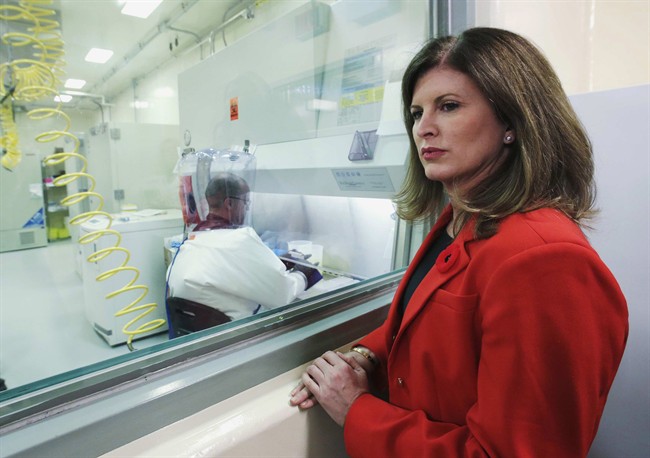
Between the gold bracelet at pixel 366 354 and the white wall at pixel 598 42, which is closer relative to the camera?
the gold bracelet at pixel 366 354

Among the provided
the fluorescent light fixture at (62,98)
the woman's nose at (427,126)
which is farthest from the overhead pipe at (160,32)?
the woman's nose at (427,126)

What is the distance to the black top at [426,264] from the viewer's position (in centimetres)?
91

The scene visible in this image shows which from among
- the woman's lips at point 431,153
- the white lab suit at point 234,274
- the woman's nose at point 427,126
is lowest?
the white lab suit at point 234,274

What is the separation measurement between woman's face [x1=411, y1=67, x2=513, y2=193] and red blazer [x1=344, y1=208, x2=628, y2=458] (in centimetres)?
15

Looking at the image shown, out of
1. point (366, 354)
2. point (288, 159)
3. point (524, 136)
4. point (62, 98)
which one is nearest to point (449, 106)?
point (524, 136)

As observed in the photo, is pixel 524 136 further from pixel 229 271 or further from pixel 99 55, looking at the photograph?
pixel 99 55

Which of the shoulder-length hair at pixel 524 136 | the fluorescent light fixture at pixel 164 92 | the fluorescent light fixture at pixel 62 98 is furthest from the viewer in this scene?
the fluorescent light fixture at pixel 164 92

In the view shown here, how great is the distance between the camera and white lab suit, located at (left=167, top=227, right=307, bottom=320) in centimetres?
119

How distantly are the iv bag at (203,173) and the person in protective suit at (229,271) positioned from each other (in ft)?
0.15

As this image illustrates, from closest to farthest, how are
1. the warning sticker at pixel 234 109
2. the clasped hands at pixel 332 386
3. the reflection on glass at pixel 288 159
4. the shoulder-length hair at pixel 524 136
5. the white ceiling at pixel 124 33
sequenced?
the shoulder-length hair at pixel 524 136, the clasped hands at pixel 332 386, the white ceiling at pixel 124 33, the reflection on glass at pixel 288 159, the warning sticker at pixel 234 109

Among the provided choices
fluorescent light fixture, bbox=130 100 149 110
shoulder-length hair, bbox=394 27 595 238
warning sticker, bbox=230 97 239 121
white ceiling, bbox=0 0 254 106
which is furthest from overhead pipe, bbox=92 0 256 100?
shoulder-length hair, bbox=394 27 595 238

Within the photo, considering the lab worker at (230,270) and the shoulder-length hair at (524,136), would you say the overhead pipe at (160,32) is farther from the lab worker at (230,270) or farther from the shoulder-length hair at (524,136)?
the shoulder-length hair at (524,136)

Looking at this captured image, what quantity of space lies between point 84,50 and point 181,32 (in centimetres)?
98

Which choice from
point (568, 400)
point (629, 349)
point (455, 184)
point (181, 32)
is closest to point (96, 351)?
point (181, 32)
